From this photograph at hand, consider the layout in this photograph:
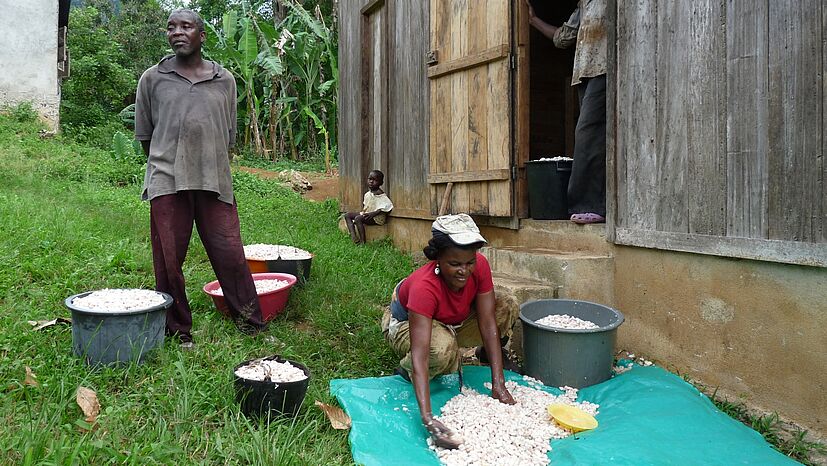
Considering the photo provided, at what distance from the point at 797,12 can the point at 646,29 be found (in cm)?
90

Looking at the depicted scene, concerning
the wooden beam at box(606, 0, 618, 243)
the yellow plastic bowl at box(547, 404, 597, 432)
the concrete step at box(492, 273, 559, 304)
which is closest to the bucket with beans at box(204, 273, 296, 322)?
the concrete step at box(492, 273, 559, 304)

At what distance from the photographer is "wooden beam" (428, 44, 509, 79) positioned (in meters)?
4.45

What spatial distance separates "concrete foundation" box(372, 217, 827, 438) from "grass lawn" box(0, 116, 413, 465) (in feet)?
4.19

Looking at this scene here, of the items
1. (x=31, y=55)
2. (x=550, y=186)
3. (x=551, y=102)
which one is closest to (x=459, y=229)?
(x=550, y=186)

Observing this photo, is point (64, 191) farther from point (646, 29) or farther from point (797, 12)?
point (797, 12)

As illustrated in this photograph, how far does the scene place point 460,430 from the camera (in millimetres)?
2600

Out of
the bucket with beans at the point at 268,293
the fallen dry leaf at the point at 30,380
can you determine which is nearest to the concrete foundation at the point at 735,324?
the bucket with beans at the point at 268,293

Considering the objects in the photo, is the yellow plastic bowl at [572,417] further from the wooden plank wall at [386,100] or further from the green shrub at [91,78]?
the green shrub at [91,78]

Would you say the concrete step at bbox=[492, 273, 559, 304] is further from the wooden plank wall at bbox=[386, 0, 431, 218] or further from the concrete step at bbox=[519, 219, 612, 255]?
the wooden plank wall at bbox=[386, 0, 431, 218]

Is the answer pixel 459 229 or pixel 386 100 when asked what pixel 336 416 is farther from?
pixel 386 100

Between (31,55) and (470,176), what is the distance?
41.4 ft

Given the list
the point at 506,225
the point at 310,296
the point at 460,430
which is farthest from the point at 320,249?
the point at 460,430

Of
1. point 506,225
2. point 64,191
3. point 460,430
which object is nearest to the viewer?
point 460,430

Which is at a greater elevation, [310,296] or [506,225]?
[506,225]
